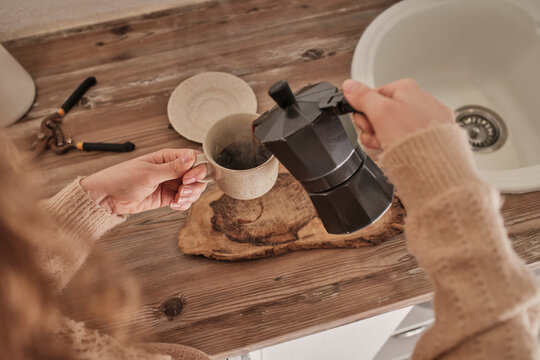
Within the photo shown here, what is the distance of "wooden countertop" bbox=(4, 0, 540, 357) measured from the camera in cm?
56

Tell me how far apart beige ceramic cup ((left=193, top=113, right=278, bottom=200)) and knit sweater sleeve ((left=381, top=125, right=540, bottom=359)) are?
178 mm

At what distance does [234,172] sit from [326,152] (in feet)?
0.44

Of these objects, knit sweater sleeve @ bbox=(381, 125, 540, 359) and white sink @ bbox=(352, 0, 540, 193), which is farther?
white sink @ bbox=(352, 0, 540, 193)

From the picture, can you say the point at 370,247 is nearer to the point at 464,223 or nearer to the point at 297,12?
the point at 464,223

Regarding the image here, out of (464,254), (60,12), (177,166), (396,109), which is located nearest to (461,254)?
(464,254)

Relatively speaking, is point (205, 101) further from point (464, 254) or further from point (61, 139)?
point (464, 254)

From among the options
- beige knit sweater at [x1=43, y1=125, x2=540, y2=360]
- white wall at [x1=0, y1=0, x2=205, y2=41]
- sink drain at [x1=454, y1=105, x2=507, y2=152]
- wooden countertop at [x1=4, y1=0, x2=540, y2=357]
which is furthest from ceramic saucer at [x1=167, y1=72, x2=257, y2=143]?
sink drain at [x1=454, y1=105, x2=507, y2=152]

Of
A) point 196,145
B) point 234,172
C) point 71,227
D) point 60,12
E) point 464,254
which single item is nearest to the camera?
point 464,254

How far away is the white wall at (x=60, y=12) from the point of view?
82cm

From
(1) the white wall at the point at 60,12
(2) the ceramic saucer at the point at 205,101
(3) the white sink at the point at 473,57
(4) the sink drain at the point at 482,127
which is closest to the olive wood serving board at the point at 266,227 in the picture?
(2) the ceramic saucer at the point at 205,101

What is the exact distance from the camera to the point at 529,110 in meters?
0.83

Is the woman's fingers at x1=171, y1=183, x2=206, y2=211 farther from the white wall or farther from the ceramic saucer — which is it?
the white wall

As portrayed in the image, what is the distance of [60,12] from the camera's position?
84cm

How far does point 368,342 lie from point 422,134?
64 centimetres
